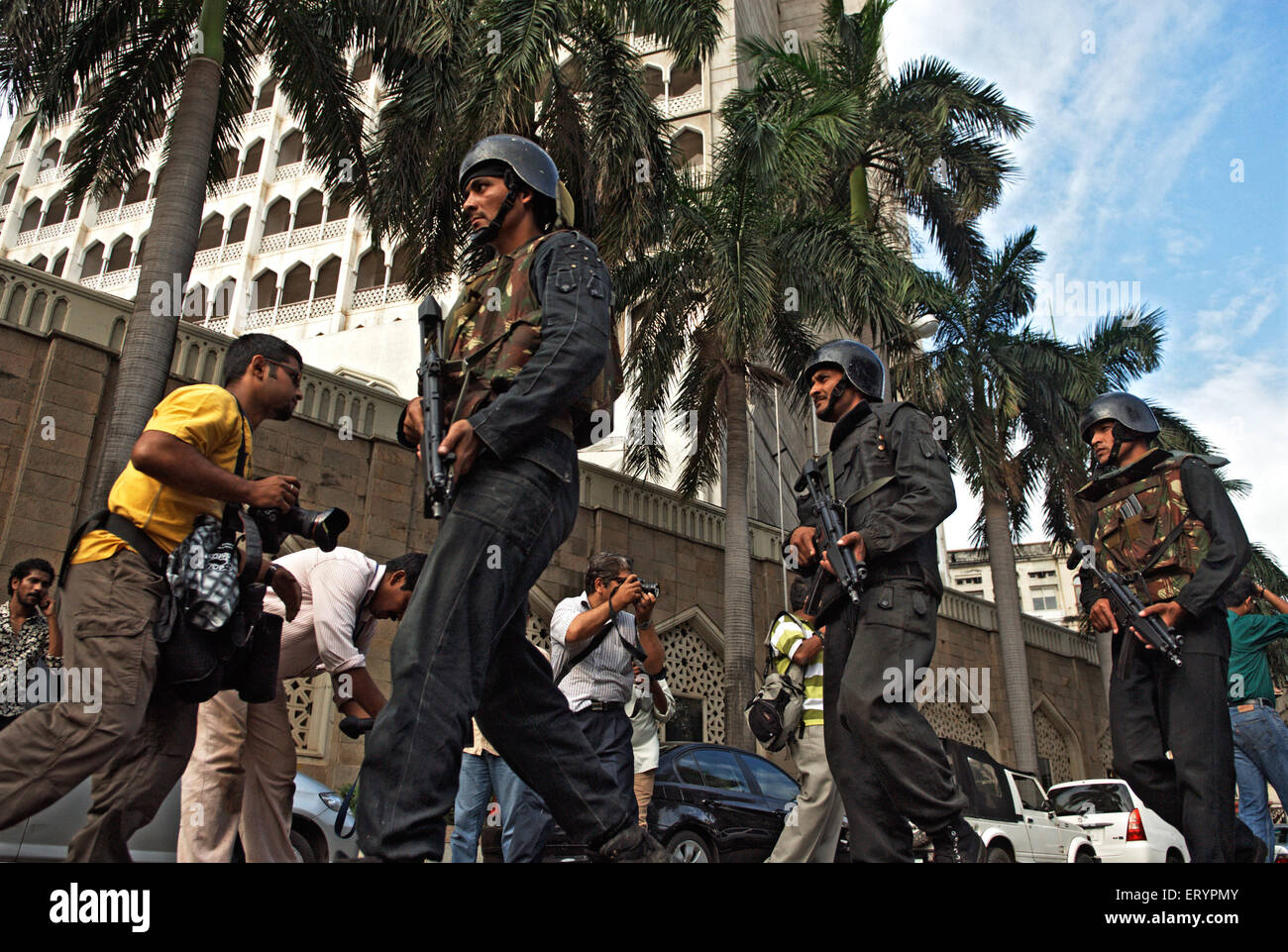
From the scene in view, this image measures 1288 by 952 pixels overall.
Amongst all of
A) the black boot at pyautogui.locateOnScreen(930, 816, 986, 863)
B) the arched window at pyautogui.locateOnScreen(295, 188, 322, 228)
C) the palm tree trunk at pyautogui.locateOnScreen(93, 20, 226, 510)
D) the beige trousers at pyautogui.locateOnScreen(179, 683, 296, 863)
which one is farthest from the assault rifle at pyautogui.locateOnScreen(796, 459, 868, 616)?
the arched window at pyautogui.locateOnScreen(295, 188, 322, 228)

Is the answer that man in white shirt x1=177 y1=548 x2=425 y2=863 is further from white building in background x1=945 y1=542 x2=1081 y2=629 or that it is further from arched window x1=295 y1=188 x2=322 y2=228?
white building in background x1=945 y1=542 x2=1081 y2=629

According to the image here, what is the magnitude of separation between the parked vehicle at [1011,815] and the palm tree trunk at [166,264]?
790 cm

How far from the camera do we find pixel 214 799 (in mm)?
3705

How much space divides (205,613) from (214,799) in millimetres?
1215

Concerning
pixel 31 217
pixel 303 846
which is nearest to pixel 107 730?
pixel 303 846

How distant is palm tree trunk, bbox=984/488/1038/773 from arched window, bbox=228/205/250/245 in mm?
24141

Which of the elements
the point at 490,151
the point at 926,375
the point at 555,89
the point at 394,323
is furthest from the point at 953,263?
the point at 490,151

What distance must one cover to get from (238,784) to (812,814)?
3043mm

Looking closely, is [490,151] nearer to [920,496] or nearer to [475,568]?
[475,568]

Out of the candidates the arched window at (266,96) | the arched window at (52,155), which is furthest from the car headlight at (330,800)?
the arched window at (52,155)

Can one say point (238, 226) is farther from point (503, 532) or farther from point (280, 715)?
point (503, 532)

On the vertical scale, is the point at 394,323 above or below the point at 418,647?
above
